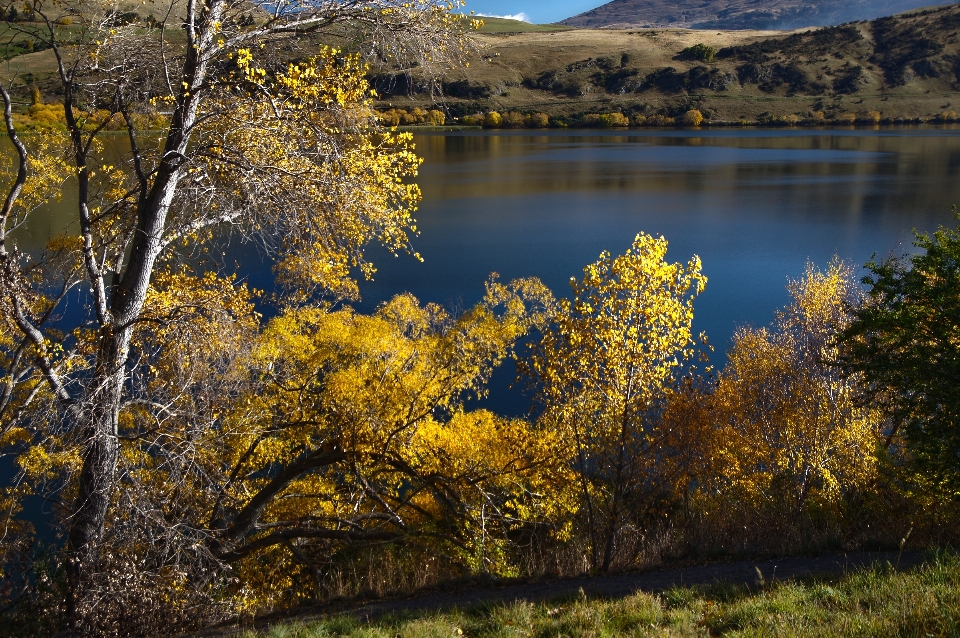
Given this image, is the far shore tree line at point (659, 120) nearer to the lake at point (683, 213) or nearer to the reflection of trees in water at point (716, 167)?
the reflection of trees in water at point (716, 167)

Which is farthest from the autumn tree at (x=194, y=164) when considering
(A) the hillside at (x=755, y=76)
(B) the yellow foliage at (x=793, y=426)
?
(A) the hillside at (x=755, y=76)

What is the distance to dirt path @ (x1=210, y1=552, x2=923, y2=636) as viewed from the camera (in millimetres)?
6578

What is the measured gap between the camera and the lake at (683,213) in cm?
3086

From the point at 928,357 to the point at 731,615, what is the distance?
6.25m

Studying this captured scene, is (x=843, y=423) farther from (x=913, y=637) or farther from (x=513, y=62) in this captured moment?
(x=513, y=62)

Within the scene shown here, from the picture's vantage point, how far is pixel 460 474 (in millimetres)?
10852

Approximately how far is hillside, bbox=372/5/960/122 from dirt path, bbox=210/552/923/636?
105m

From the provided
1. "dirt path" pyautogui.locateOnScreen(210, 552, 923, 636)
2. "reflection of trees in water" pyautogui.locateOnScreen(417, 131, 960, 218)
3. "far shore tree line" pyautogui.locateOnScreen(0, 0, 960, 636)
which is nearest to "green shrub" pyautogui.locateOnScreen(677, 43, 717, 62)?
"reflection of trees in water" pyautogui.locateOnScreen(417, 131, 960, 218)

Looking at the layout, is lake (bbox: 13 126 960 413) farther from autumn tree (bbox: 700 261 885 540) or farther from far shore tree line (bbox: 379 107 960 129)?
far shore tree line (bbox: 379 107 960 129)

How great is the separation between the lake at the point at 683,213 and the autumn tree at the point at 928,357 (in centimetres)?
1282

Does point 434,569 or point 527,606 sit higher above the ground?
point 527,606

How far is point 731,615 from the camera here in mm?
4941

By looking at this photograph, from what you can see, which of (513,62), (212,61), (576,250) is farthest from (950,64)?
(212,61)

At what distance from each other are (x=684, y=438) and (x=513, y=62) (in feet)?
453
